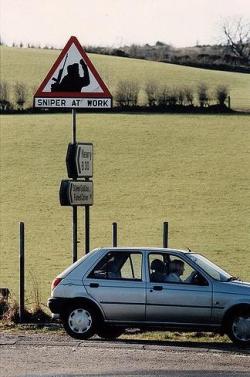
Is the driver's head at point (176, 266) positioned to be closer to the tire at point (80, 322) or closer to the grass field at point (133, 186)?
the tire at point (80, 322)

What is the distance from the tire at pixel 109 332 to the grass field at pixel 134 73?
56078 millimetres

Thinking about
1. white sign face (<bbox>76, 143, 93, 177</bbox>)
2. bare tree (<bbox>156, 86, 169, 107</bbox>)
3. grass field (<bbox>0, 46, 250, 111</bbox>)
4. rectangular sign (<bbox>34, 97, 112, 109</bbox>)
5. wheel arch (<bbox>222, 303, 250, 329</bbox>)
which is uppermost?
grass field (<bbox>0, 46, 250, 111</bbox>)

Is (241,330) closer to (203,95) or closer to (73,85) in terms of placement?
(73,85)

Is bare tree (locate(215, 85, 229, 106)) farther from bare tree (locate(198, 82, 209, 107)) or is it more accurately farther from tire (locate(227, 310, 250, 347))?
tire (locate(227, 310, 250, 347))

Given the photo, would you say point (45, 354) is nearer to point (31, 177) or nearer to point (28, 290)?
point (28, 290)

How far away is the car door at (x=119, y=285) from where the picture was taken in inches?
532

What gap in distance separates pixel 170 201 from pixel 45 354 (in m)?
31.5

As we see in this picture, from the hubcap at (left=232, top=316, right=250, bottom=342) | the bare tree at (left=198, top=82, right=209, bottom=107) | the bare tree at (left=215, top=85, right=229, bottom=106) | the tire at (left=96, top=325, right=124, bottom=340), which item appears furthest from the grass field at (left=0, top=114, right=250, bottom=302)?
the hubcap at (left=232, top=316, right=250, bottom=342)

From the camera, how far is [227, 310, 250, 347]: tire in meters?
13.1

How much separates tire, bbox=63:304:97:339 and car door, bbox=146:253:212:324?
0.79 m

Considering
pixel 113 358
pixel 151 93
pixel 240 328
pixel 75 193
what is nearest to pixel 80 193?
pixel 75 193

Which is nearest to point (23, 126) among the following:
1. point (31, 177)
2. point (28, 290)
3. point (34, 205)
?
point (31, 177)

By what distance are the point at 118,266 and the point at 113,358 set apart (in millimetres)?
2342

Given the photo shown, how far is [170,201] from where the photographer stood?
43281mm
